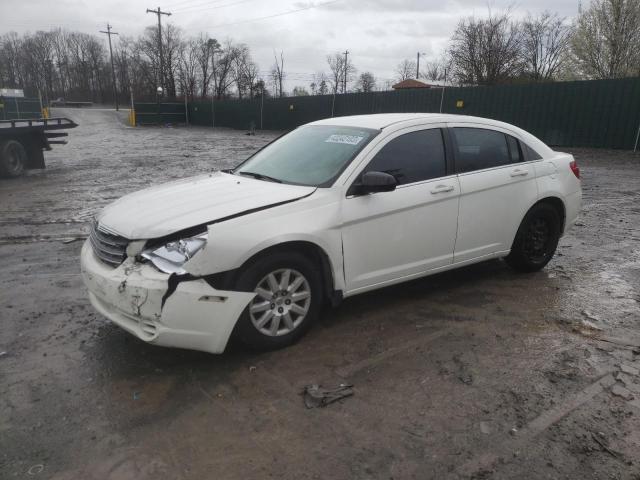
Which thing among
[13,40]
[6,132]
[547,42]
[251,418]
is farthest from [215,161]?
[13,40]

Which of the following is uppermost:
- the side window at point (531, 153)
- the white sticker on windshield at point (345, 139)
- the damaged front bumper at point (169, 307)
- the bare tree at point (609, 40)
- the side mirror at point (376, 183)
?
the bare tree at point (609, 40)

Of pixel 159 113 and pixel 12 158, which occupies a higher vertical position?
pixel 12 158

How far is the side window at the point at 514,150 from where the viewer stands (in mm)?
5078

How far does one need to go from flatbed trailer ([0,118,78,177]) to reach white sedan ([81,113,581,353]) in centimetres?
1097

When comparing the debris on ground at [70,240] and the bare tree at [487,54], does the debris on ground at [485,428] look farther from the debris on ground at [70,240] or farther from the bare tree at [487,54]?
the bare tree at [487,54]

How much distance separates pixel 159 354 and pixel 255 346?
0.73m

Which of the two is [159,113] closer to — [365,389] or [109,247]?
[109,247]

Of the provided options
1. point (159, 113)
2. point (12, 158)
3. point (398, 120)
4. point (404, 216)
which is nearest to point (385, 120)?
point (398, 120)

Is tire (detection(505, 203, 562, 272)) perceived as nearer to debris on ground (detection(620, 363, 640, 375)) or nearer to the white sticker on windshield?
debris on ground (detection(620, 363, 640, 375))

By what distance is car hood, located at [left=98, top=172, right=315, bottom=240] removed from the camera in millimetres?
3451

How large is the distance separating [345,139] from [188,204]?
1.47m

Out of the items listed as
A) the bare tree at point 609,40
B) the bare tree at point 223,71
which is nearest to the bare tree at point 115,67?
the bare tree at point 223,71

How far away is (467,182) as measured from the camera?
4.60m

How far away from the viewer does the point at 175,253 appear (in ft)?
11.0
